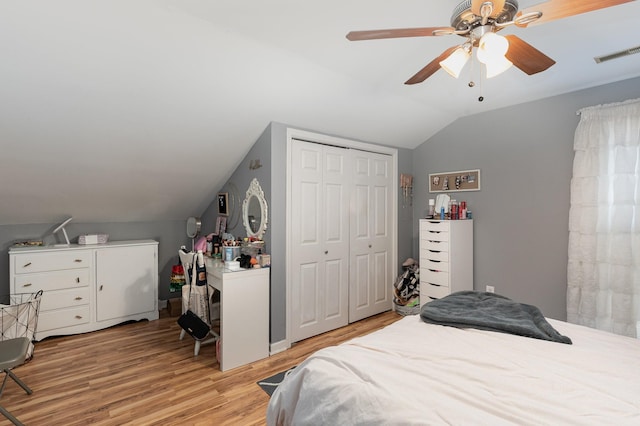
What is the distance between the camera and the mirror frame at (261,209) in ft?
9.82

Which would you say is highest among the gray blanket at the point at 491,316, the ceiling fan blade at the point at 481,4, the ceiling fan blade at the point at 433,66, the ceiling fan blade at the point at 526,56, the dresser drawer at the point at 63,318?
the ceiling fan blade at the point at 481,4

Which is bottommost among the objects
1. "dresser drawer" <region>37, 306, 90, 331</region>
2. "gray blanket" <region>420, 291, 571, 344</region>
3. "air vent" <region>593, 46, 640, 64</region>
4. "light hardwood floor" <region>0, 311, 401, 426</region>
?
"light hardwood floor" <region>0, 311, 401, 426</region>

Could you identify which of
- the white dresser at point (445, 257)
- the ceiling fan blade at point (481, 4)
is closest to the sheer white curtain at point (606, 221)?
the white dresser at point (445, 257)

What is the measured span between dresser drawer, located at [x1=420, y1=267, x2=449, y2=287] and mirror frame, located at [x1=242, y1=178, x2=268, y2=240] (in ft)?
6.19

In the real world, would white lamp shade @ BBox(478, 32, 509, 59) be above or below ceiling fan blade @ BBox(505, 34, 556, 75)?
below

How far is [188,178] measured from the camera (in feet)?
11.6

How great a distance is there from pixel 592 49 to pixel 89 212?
497cm

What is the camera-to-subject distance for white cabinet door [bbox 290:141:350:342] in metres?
3.10

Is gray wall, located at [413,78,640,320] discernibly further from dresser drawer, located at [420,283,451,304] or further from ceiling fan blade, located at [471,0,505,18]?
ceiling fan blade, located at [471,0,505,18]

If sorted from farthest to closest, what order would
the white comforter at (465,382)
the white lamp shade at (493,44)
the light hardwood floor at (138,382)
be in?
the light hardwood floor at (138,382) → the white lamp shade at (493,44) → the white comforter at (465,382)

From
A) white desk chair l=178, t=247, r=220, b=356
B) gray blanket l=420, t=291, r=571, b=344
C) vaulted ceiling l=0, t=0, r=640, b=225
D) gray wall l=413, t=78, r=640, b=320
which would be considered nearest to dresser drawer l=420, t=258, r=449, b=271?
gray wall l=413, t=78, r=640, b=320

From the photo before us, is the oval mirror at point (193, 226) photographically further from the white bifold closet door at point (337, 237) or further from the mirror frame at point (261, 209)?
the white bifold closet door at point (337, 237)

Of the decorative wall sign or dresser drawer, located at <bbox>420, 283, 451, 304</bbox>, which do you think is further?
the decorative wall sign

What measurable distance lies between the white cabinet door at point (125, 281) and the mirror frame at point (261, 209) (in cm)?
134
